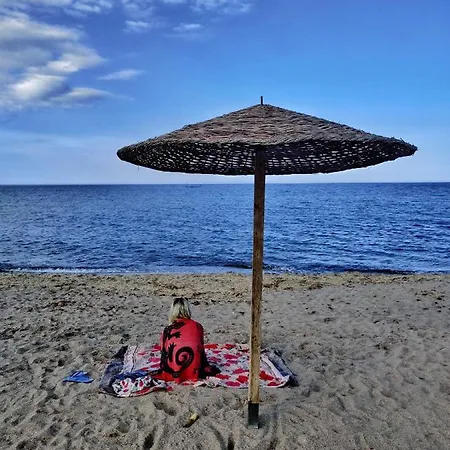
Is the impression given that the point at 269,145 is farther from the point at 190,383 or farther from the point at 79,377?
the point at 79,377

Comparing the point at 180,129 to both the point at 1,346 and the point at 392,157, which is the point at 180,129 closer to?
the point at 392,157

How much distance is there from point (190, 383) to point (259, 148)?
2.60 metres

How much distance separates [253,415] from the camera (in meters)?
4.00

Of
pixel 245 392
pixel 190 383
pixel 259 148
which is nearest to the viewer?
pixel 259 148

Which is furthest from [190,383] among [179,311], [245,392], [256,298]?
[256,298]

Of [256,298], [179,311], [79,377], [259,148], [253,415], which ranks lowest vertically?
[79,377]

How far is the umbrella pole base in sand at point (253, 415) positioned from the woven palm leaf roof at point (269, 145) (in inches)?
87.5

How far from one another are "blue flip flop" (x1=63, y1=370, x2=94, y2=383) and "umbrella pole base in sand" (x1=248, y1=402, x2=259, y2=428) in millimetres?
2013

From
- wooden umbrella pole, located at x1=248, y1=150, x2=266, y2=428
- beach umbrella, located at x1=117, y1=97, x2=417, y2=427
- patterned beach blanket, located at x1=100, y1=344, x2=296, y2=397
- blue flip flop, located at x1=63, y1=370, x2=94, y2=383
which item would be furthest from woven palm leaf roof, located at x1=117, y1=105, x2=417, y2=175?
blue flip flop, located at x1=63, y1=370, x2=94, y2=383

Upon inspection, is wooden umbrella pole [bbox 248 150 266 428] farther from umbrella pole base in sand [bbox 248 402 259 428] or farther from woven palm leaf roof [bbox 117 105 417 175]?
woven palm leaf roof [bbox 117 105 417 175]

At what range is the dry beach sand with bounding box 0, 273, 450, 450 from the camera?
394 cm

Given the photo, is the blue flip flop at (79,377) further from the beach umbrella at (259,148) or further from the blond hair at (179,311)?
the beach umbrella at (259,148)

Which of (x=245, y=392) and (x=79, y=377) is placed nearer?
(x=245, y=392)

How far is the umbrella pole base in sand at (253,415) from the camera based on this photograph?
3.99 m
